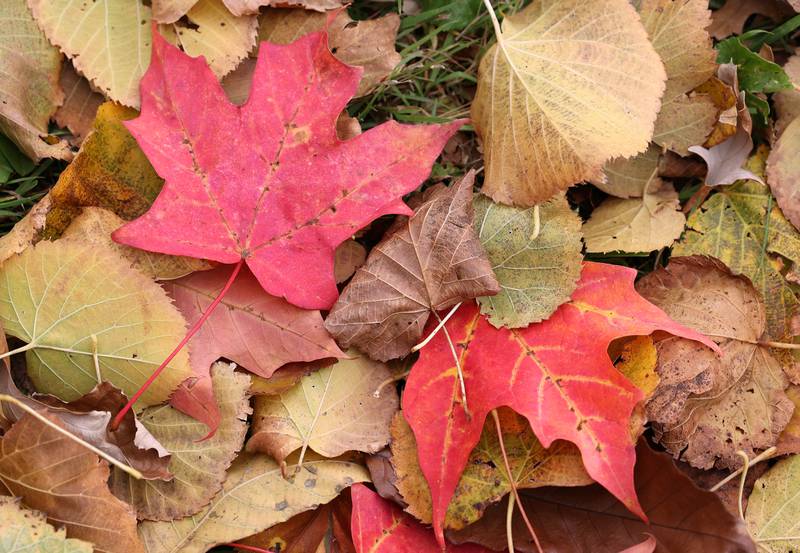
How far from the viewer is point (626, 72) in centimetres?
111

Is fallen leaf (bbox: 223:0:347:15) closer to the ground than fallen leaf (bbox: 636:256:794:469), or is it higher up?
higher up

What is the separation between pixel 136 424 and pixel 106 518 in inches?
5.3

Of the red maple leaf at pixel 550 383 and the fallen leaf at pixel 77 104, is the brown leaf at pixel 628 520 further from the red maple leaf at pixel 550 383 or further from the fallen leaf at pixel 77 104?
the fallen leaf at pixel 77 104

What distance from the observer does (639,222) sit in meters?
1.27

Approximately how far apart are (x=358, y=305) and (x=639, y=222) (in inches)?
20.7

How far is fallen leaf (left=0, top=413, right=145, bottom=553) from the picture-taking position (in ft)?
3.38

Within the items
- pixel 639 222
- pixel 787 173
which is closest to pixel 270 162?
pixel 639 222

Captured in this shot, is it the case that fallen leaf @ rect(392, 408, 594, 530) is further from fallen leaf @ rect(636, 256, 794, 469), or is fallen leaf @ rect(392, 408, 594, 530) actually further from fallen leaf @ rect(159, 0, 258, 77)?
fallen leaf @ rect(159, 0, 258, 77)

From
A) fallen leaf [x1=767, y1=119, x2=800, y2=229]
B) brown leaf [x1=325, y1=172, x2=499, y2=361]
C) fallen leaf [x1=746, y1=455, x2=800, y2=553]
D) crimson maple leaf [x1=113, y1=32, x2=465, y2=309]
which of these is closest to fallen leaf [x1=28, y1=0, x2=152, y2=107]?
crimson maple leaf [x1=113, y1=32, x2=465, y2=309]

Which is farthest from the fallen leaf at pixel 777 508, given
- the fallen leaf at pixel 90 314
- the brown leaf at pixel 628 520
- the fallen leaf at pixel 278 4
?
the fallen leaf at pixel 278 4

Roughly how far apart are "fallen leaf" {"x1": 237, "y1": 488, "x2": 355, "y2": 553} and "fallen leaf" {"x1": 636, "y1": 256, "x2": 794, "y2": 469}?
1.74 ft

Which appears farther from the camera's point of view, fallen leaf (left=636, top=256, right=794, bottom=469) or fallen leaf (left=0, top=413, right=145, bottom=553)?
fallen leaf (left=636, top=256, right=794, bottom=469)

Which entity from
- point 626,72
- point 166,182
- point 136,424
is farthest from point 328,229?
point 626,72

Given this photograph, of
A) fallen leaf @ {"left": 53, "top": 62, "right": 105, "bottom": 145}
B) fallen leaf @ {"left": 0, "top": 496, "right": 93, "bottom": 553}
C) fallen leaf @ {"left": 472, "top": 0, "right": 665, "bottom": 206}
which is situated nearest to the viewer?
fallen leaf @ {"left": 0, "top": 496, "right": 93, "bottom": 553}
